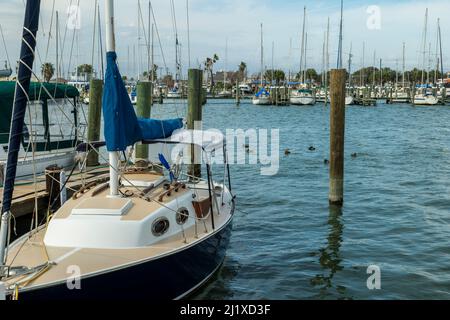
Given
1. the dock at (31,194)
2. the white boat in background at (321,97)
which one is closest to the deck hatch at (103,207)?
the dock at (31,194)

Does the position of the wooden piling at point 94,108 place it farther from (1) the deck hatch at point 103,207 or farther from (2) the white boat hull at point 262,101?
(2) the white boat hull at point 262,101

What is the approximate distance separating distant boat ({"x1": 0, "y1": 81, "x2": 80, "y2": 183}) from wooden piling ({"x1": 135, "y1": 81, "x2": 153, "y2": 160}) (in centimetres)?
218

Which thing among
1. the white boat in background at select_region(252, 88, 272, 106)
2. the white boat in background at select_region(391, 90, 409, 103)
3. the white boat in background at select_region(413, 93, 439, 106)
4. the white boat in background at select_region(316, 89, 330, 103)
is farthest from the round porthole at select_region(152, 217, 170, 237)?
the white boat in background at select_region(391, 90, 409, 103)

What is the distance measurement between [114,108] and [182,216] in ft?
7.50

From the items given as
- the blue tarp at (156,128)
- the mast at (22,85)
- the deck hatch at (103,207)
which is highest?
the mast at (22,85)

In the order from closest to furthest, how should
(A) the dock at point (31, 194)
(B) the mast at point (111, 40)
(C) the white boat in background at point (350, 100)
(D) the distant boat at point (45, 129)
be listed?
(B) the mast at point (111, 40) → (A) the dock at point (31, 194) → (D) the distant boat at point (45, 129) → (C) the white boat in background at point (350, 100)

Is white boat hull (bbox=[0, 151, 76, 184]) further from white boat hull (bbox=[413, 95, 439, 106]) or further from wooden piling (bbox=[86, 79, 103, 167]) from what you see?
white boat hull (bbox=[413, 95, 439, 106])

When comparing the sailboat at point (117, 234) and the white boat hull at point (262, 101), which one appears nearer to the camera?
the sailboat at point (117, 234)

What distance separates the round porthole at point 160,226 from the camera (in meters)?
9.06

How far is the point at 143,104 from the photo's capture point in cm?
1977

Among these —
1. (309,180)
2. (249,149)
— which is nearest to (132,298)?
(309,180)

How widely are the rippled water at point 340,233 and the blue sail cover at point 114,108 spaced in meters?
3.26

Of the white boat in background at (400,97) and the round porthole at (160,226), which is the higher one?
the white boat in background at (400,97)
